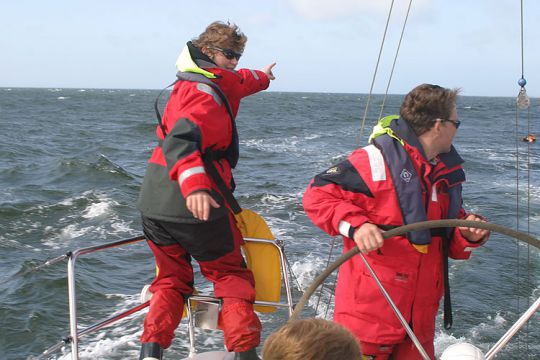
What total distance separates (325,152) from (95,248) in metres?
18.3

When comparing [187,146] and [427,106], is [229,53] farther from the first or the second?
[427,106]

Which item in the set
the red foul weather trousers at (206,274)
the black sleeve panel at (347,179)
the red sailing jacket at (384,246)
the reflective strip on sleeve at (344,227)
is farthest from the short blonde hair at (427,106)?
the red foul weather trousers at (206,274)

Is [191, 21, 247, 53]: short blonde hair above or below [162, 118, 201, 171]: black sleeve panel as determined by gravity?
above

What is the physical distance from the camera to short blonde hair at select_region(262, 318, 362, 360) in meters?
1.40

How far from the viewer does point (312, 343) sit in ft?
4.62

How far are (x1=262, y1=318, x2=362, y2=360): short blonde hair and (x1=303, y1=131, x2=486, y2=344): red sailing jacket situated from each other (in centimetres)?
96

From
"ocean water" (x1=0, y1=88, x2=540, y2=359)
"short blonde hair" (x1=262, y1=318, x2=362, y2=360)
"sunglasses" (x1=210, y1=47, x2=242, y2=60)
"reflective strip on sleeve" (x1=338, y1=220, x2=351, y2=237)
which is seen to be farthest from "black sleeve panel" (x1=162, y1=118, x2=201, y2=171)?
"short blonde hair" (x1=262, y1=318, x2=362, y2=360)

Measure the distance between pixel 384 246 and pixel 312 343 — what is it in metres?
1.18

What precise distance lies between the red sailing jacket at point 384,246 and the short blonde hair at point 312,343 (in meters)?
0.96

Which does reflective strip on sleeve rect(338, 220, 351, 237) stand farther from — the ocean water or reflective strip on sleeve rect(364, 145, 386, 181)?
the ocean water

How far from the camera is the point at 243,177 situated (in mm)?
15109

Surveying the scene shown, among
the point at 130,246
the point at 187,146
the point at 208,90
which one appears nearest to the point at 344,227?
the point at 187,146

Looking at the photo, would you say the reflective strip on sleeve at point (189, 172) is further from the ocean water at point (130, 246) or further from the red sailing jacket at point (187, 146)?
the ocean water at point (130, 246)

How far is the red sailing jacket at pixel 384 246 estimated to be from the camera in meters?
2.46
